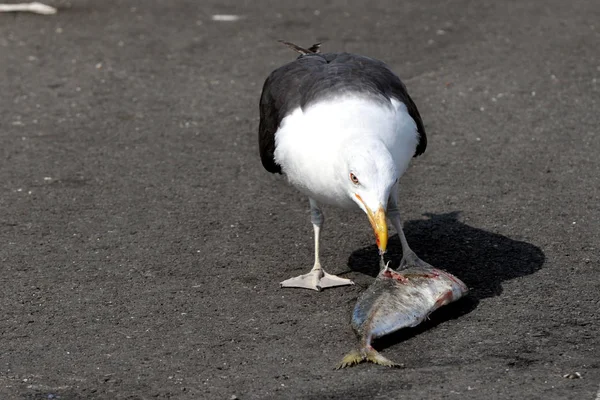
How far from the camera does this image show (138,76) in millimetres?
11141

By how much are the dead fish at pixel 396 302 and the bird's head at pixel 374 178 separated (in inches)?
15.3

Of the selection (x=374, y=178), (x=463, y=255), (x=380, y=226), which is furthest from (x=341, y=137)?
(x=463, y=255)

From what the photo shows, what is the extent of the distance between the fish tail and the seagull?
570mm

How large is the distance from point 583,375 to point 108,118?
596 cm

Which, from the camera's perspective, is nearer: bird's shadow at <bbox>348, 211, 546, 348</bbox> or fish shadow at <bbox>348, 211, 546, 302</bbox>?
bird's shadow at <bbox>348, 211, 546, 348</bbox>

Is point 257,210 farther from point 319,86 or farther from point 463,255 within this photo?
point 319,86

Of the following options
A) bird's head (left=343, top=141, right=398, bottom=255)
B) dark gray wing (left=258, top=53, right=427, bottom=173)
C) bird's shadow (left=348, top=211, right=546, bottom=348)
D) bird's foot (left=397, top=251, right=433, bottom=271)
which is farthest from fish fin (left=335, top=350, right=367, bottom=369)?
dark gray wing (left=258, top=53, right=427, bottom=173)

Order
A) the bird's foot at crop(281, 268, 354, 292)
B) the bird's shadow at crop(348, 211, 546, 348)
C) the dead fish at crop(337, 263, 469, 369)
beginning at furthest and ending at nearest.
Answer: the bird's foot at crop(281, 268, 354, 292), the bird's shadow at crop(348, 211, 546, 348), the dead fish at crop(337, 263, 469, 369)

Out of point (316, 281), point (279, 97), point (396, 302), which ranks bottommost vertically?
point (316, 281)

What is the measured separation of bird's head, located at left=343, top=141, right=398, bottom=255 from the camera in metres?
5.65

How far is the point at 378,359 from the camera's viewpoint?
217 inches

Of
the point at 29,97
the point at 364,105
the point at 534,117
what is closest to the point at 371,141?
the point at 364,105

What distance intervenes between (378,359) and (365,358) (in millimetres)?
77

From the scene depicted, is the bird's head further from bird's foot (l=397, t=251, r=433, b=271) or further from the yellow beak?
bird's foot (l=397, t=251, r=433, b=271)
